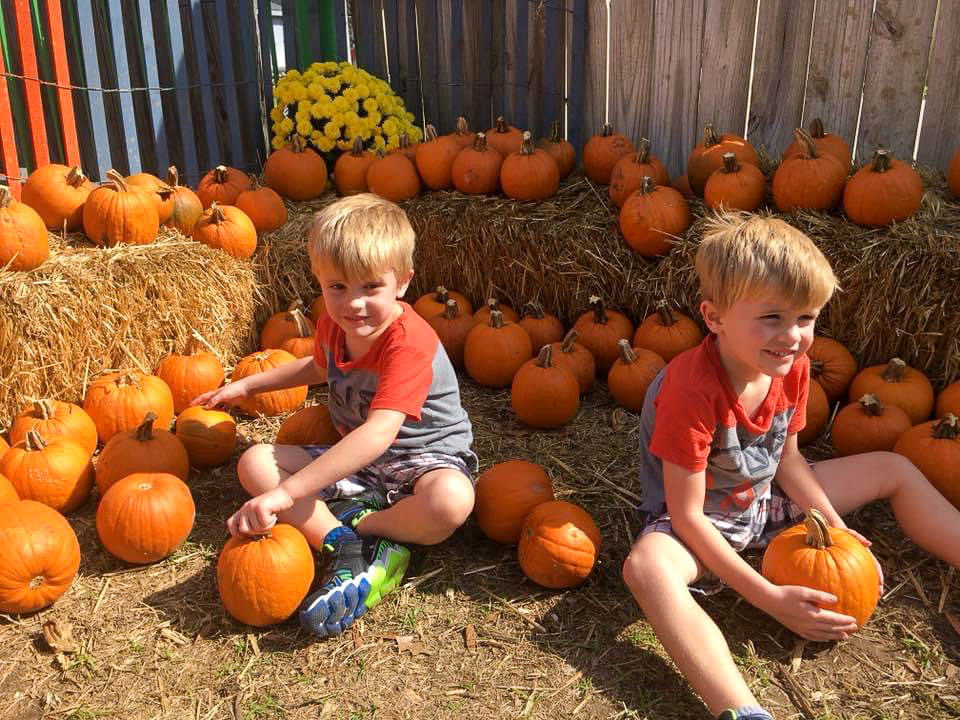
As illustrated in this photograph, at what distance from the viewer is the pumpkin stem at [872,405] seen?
145 inches

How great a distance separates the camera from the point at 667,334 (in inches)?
177

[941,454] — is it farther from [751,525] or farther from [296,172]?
[296,172]

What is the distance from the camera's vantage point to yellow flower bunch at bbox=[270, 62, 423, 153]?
623 cm

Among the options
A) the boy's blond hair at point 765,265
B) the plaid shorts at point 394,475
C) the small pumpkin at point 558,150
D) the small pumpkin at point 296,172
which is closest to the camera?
the boy's blond hair at point 765,265

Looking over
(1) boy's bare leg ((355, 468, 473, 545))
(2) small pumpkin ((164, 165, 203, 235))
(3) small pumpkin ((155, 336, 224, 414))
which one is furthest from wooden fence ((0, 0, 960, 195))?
(1) boy's bare leg ((355, 468, 473, 545))

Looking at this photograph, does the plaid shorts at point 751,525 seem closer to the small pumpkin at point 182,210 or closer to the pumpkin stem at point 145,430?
the pumpkin stem at point 145,430

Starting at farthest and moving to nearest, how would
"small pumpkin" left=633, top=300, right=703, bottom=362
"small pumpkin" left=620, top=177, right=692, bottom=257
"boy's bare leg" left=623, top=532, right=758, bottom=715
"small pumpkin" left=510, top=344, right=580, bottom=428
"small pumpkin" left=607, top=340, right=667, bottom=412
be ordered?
"small pumpkin" left=620, top=177, right=692, bottom=257
"small pumpkin" left=633, top=300, right=703, bottom=362
"small pumpkin" left=607, top=340, right=667, bottom=412
"small pumpkin" left=510, top=344, right=580, bottom=428
"boy's bare leg" left=623, top=532, right=758, bottom=715

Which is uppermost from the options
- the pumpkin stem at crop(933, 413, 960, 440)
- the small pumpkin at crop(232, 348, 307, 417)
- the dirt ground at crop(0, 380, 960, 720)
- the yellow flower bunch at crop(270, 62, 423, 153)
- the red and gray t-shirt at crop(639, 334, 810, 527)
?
the yellow flower bunch at crop(270, 62, 423, 153)

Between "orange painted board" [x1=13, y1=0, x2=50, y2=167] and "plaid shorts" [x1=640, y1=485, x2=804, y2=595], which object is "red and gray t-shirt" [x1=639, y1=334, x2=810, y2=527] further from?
"orange painted board" [x1=13, y1=0, x2=50, y2=167]

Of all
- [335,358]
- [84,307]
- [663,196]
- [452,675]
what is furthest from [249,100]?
[452,675]

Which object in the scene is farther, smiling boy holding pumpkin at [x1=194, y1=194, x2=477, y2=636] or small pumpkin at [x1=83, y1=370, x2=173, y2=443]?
small pumpkin at [x1=83, y1=370, x2=173, y2=443]

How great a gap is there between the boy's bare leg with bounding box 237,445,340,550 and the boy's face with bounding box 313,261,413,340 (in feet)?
1.98

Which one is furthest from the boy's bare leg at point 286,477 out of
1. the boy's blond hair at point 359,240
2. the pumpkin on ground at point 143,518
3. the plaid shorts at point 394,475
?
the boy's blond hair at point 359,240

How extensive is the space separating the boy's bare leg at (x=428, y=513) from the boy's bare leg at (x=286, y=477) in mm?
150
